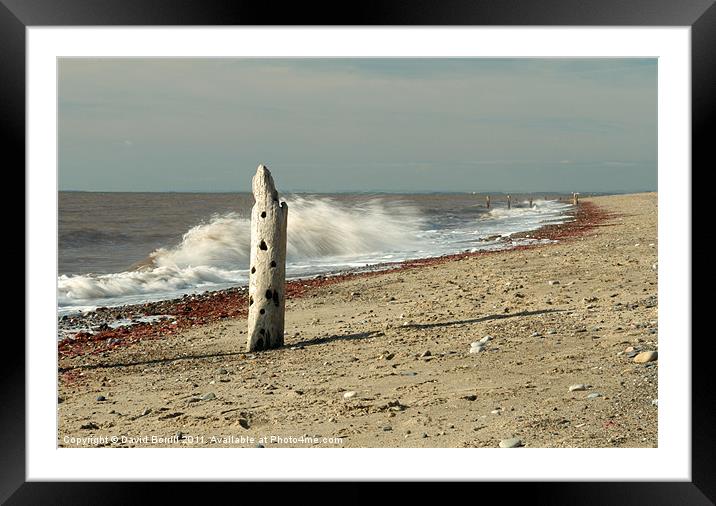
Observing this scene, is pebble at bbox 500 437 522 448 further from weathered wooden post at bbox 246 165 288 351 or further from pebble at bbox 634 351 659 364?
weathered wooden post at bbox 246 165 288 351

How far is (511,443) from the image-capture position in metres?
5.71

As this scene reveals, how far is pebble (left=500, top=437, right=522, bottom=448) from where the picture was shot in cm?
570

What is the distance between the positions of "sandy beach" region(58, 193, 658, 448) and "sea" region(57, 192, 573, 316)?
2388 mm

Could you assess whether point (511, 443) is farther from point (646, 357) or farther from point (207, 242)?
point (207, 242)

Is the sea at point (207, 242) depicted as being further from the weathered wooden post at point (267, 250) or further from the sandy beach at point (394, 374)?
the weathered wooden post at point (267, 250)

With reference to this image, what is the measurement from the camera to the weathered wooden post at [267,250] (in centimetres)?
816

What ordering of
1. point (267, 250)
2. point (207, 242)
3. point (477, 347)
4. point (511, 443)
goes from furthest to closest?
point (207, 242) < point (267, 250) < point (477, 347) < point (511, 443)

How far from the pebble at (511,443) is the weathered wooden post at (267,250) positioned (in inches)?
127

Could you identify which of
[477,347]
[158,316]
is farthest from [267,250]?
[158,316]

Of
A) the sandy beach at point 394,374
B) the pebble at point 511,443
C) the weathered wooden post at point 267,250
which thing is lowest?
the pebble at point 511,443

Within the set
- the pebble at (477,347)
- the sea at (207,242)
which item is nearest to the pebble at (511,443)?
the pebble at (477,347)
